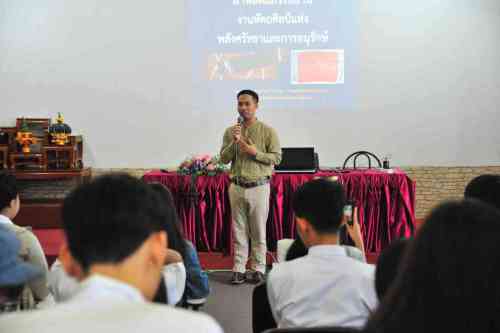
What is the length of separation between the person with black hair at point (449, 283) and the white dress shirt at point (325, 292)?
2.31 ft

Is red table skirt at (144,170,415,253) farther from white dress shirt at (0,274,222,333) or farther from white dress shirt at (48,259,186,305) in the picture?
white dress shirt at (0,274,222,333)

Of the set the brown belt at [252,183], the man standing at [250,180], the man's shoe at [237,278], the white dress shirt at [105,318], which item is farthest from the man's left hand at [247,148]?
the white dress shirt at [105,318]

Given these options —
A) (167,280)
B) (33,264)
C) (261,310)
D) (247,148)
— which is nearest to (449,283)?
(261,310)

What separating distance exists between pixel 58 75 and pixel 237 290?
3078mm

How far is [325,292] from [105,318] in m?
0.88

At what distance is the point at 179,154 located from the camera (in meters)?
5.60

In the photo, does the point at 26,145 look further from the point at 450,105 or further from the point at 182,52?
the point at 450,105

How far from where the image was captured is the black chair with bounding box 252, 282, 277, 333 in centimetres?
194

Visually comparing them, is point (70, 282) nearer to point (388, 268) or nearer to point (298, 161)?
point (388, 268)

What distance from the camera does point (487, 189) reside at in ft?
6.81

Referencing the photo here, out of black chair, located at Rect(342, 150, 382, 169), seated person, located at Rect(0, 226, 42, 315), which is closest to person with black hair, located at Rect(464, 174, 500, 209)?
seated person, located at Rect(0, 226, 42, 315)

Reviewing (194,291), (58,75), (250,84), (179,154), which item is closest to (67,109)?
(58,75)

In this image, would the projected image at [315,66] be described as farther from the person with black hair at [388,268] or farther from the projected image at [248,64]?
the person with black hair at [388,268]

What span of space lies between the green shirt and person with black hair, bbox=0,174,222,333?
299cm
